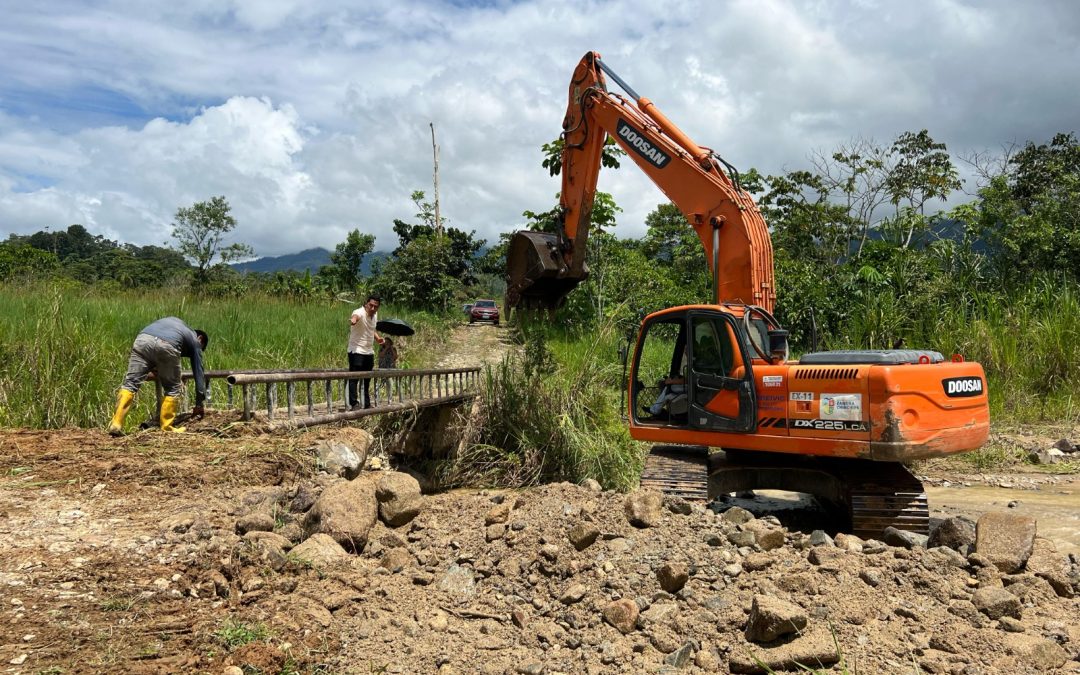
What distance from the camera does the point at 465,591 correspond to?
169 inches

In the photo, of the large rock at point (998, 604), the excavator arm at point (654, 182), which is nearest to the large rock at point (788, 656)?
the large rock at point (998, 604)

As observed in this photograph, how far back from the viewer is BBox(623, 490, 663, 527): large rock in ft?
15.9

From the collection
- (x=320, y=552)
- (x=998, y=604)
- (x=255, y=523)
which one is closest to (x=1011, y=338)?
(x=998, y=604)

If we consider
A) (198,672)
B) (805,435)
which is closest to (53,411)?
(198,672)

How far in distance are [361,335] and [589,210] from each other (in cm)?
330

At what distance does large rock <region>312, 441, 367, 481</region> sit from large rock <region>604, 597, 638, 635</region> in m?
→ 3.68

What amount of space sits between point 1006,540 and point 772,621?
203 cm

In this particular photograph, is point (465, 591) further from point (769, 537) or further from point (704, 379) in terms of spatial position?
point (704, 379)

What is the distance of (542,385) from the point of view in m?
9.44

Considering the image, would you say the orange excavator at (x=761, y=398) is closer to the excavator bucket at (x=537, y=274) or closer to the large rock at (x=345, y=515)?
the excavator bucket at (x=537, y=274)

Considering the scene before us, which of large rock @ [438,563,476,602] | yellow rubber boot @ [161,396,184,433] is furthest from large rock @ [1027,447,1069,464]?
yellow rubber boot @ [161,396,184,433]

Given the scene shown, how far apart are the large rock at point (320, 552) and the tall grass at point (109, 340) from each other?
4.13m

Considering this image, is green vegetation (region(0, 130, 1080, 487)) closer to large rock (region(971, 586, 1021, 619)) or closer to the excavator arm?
the excavator arm

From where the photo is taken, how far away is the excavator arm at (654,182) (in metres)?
7.35
